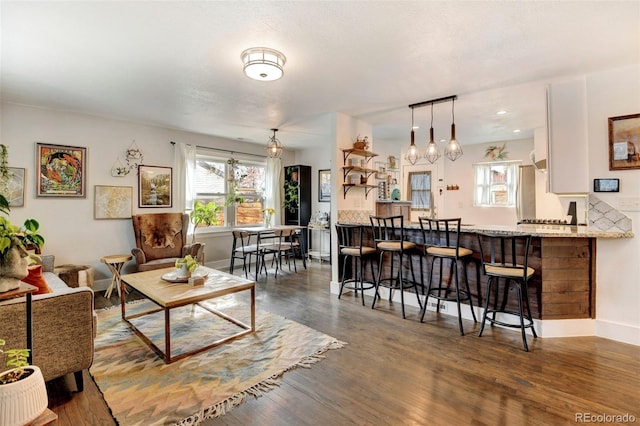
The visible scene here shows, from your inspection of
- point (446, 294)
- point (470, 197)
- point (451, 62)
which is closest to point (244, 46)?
point (451, 62)

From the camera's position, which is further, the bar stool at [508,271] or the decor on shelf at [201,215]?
the decor on shelf at [201,215]

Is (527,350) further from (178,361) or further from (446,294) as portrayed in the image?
(178,361)

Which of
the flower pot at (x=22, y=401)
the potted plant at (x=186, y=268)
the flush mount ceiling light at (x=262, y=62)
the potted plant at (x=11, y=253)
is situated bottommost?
the flower pot at (x=22, y=401)

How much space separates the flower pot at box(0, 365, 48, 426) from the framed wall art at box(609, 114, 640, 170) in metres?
4.43

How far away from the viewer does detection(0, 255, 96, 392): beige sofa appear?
1.76m

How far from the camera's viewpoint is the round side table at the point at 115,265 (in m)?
4.07

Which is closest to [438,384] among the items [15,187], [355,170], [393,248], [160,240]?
[393,248]

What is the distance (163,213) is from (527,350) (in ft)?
16.6

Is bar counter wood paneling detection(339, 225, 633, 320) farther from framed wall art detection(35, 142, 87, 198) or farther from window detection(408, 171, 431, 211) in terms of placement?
framed wall art detection(35, 142, 87, 198)

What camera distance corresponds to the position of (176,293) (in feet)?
8.54

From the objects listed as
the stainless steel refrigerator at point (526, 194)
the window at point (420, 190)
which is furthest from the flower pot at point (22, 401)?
the window at point (420, 190)

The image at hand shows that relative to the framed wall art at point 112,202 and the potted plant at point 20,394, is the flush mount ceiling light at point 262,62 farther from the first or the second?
the framed wall art at point 112,202

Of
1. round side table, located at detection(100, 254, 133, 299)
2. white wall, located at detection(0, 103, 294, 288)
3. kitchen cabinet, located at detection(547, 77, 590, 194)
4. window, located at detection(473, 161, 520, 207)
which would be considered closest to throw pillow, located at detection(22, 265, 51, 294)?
round side table, located at detection(100, 254, 133, 299)

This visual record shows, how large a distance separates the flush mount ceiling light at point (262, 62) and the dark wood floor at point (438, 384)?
2.41m
